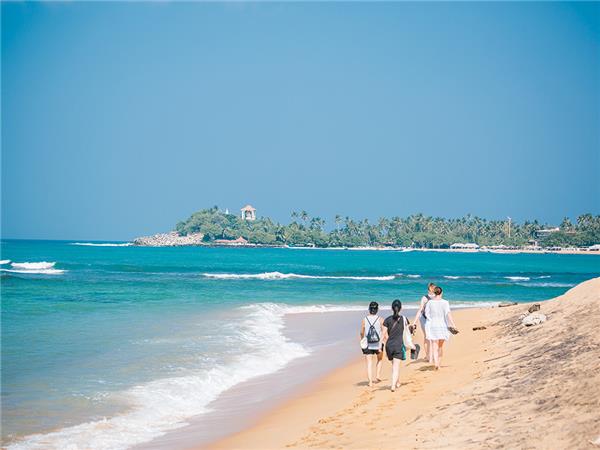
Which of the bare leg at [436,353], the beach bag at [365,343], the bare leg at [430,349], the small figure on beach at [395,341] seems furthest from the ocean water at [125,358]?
the bare leg at [436,353]

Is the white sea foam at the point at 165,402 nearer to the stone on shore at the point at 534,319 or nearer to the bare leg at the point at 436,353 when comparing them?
the bare leg at the point at 436,353

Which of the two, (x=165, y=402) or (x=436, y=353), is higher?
(x=436, y=353)

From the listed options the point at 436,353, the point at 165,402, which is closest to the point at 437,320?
the point at 436,353

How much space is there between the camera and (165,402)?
39.1 feet

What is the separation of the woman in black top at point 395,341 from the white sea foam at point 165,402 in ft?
11.6

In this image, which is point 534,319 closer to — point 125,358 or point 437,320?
point 437,320

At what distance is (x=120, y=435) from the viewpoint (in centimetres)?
994

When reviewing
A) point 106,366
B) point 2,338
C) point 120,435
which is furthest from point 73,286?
point 120,435

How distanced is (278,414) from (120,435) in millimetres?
2630

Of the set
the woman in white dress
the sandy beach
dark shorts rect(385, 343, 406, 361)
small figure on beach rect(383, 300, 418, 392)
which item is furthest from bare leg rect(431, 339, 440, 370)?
dark shorts rect(385, 343, 406, 361)

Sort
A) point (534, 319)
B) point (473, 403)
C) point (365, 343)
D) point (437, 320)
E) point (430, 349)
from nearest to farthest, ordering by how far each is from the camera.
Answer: point (473, 403) < point (365, 343) < point (437, 320) < point (430, 349) < point (534, 319)

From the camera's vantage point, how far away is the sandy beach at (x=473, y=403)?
24.1 ft

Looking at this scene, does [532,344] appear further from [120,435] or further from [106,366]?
[106,366]

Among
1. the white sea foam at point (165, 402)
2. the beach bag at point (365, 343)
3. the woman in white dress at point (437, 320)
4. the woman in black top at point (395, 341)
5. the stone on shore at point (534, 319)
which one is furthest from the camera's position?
the stone on shore at point (534, 319)
